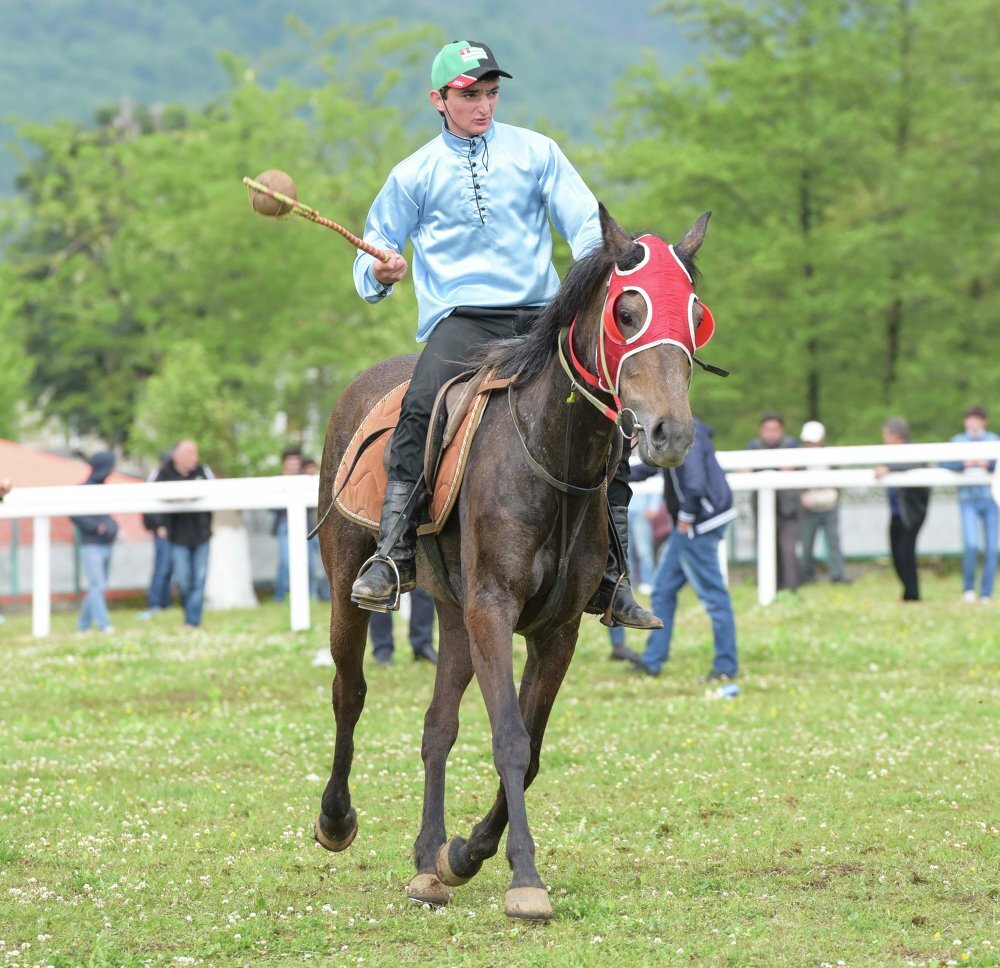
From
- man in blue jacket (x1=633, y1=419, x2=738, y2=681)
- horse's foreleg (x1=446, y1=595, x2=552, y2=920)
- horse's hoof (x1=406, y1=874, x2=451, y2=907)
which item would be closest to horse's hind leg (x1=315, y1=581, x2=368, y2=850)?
horse's hoof (x1=406, y1=874, x2=451, y2=907)

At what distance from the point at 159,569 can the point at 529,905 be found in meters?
15.3

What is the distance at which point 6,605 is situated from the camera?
22000mm

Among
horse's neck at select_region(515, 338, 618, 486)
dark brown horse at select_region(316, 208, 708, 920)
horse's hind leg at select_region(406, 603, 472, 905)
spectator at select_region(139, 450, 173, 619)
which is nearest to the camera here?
dark brown horse at select_region(316, 208, 708, 920)

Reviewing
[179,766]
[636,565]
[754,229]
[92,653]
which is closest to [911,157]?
[754,229]

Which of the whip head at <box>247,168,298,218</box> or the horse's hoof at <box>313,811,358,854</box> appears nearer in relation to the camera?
the whip head at <box>247,168,298,218</box>

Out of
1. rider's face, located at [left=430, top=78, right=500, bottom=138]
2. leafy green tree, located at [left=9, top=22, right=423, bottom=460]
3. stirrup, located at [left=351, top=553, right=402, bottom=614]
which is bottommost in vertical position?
stirrup, located at [left=351, top=553, right=402, bottom=614]

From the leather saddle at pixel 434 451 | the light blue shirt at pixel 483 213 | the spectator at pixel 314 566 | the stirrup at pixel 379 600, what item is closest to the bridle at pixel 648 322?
the leather saddle at pixel 434 451

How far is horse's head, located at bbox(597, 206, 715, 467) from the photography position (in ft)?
16.9

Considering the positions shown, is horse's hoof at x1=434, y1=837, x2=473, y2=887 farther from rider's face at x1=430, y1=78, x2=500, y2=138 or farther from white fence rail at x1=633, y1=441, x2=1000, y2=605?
white fence rail at x1=633, y1=441, x2=1000, y2=605

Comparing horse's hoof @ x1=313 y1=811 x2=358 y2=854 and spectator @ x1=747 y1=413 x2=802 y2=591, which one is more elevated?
spectator @ x1=747 y1=413 x2=802 y2=591

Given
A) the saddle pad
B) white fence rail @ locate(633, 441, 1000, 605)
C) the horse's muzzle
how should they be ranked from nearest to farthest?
the horse's muzzle < the saddle pad < white fence rail @ locate(633, 441, 1000, 605)

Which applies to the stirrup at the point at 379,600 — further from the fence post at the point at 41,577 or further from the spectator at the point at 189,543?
the spectator at the point at 189,543

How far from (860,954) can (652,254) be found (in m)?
2.57

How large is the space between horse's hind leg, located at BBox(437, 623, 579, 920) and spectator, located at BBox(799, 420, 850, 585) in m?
13.7
